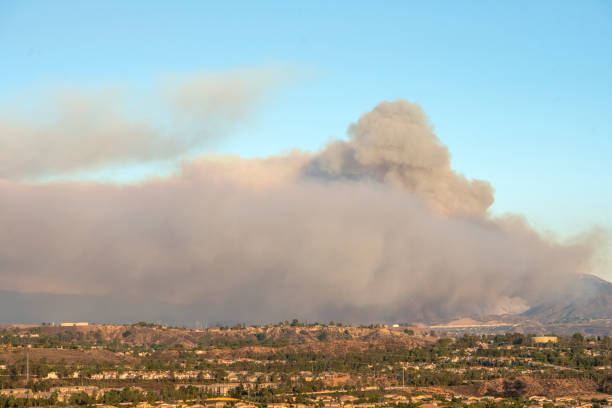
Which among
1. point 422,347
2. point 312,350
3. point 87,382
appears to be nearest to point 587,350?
point 422,347

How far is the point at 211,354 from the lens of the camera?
481 feet

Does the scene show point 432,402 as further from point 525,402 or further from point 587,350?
point 587,350

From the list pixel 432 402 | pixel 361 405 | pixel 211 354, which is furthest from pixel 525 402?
pixel 211 354

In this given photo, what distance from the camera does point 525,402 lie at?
317 ft

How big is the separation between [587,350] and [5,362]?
94880 millimetres

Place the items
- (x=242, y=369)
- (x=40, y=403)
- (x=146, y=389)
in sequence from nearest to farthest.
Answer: (x=40, y=403), (x=146, y=389), (x=242, y=369)

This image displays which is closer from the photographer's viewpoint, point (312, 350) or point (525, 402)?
point (525, 402)

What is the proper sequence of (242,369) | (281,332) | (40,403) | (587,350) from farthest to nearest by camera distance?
1. (281,332)
2. (587,350)
3. (242,369)
4. (40,403)

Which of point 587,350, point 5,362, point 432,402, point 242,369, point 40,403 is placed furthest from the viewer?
point 587,350

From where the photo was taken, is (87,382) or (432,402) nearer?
(432,402)

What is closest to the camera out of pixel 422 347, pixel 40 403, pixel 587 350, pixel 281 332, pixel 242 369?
pixel 40 403

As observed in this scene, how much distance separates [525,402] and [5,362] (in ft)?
231

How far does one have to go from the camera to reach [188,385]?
108750 mm

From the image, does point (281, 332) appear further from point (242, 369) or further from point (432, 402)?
point (432, 402)
